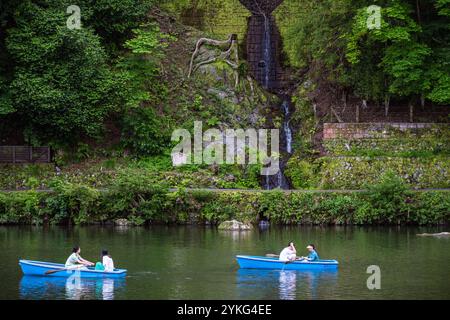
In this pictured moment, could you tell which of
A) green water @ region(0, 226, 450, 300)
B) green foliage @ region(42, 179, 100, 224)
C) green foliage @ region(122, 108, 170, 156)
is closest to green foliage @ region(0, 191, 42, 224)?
green foliage @ region(42, 179, 100, 224)

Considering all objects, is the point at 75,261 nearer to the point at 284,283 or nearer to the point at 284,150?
the point at 284,283

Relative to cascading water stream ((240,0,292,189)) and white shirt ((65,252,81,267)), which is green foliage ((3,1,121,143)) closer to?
cascading water stream ((240,0,292,189))

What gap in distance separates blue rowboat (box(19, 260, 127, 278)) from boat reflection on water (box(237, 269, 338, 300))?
487 centimetres

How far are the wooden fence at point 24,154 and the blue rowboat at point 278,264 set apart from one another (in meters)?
21.8

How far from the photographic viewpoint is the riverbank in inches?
1999

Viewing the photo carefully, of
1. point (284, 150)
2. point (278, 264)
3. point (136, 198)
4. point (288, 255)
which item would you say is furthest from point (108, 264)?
point (284, 150)

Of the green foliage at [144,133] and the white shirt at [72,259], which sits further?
the green foliage at [144,133]

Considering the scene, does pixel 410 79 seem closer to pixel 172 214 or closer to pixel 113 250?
pixel 172 214

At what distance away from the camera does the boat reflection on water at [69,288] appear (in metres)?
33.5

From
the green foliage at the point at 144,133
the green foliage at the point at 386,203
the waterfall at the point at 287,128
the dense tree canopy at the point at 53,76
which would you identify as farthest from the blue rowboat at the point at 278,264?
the dense tree canopy at the point at 53,76

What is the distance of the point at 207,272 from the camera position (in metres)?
37.6

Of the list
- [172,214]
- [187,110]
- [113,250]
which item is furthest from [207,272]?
[187,110]

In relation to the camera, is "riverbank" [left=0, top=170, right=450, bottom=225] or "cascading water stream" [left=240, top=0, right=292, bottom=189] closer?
"riverbank" [left=0, top=170, right=450, bottom=225]

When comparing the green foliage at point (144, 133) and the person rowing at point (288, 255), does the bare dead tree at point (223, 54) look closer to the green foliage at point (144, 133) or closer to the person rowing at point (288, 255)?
the green foliage at point (144, 133)
